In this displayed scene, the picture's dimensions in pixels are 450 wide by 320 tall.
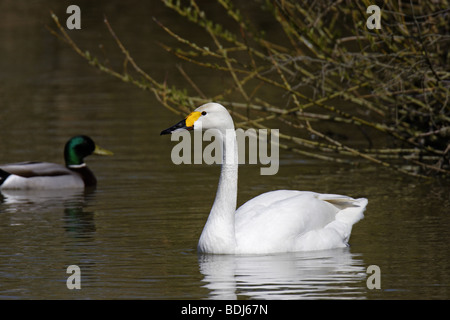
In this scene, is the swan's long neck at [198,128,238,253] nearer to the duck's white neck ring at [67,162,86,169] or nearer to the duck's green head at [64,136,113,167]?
the duck's white neck ring at [67,162,86,169]

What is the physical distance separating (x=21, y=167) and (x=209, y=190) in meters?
2.73

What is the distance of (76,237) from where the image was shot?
10883 mm

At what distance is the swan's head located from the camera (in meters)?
9.77

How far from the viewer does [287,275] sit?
8.99m

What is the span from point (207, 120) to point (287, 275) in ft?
5.50


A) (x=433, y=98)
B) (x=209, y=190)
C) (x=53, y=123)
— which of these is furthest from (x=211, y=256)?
(x=53, y=123)

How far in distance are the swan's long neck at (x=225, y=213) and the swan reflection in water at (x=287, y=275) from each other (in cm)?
11

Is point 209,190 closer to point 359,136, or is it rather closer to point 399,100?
point 399,100

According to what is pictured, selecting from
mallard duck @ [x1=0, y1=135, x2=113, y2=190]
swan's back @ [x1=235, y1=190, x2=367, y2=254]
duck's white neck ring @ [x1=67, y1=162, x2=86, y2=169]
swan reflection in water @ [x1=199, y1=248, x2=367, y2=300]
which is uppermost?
duck's white neck ring @ [x1=67, y1=162, x2=86, y2=169]

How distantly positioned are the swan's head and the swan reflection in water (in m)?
1.17

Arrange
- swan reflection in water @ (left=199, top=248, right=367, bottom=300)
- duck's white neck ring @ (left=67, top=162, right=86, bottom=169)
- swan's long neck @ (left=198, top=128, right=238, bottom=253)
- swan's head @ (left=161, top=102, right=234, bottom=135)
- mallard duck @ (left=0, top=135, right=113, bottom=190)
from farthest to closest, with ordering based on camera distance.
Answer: duck's white neck ring @ (left=67, top=162, right=86, bottom=169), mallard duck @ (left=0, top=135, right=113, bottom=190), swan's head @ (left=161, top=102, right=234, bottom=135), swan's long neck @ (left=198, top=128, right=238, bottom=253), swan reflection in water @ (left=199, top=248, right=367, bottom=300)

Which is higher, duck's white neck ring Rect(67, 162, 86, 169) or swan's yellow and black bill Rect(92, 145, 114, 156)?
swan's yellow and black bill Rect(92, 145, 114, 156)

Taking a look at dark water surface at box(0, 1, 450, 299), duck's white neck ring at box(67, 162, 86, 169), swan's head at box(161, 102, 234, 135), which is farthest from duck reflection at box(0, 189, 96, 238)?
swan's head at box(161, 102, 234, 135)

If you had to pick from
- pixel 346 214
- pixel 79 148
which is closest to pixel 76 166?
pixel 79 148
